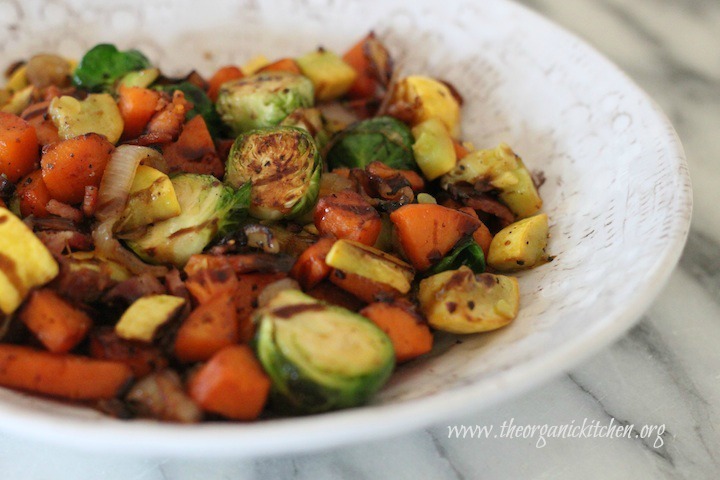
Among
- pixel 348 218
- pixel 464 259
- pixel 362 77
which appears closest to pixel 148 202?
pixel 348 218

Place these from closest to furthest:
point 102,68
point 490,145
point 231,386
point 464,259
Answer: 1. point 231,386
2. point 464,259
3. point 102,68
4. point 490,145

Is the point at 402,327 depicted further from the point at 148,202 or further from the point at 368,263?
the point at 148,202

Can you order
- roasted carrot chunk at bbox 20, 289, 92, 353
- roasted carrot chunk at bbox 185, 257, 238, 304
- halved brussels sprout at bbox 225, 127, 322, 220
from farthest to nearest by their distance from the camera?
halved brussels sprout at bbox 225, 127, 322, 220 → roasted carrot chunk at bbox 185, 257, 238, 304 → roasted carrot chunk at bbox 20, 289, 92, 353

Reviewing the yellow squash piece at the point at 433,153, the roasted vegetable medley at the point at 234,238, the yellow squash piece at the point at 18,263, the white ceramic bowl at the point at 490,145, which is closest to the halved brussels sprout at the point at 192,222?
the roasted vegetable medley at the point at 234,238

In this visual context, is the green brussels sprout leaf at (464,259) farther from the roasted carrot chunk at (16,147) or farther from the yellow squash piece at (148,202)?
the roasted carrot chunk at (16,147)

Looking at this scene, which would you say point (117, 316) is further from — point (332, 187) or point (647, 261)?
point (647, 261)

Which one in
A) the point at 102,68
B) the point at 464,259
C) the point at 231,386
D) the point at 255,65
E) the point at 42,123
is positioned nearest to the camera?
the point at 231,386

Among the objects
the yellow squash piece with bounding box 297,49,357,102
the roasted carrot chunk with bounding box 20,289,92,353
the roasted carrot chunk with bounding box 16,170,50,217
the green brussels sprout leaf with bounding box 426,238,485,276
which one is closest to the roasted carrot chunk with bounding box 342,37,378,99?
the yellow squash piece with bounding box 297,49,357,102

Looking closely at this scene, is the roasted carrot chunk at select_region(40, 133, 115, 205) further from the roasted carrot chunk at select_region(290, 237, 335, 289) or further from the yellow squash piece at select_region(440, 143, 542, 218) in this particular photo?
the yellow squash piece at select_region(440, 143, 542, 218)
